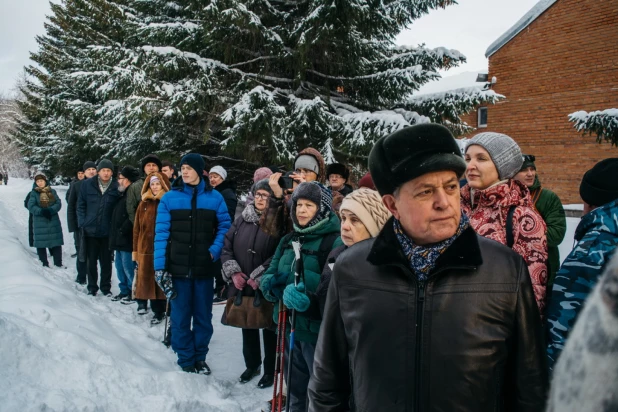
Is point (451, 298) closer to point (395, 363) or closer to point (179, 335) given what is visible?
point (395, 363)

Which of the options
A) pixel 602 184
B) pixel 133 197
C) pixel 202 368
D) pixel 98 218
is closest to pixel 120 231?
pixel 133 197

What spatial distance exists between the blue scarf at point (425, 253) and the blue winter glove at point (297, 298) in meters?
1.73

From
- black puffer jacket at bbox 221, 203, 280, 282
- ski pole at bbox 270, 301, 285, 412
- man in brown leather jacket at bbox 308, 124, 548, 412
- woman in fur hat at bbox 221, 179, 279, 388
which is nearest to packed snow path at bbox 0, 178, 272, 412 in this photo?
woman in fur hat at bbox 221, 179, 279, 388

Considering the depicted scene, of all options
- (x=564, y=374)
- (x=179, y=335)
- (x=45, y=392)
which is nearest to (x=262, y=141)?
(x=179, y=335)

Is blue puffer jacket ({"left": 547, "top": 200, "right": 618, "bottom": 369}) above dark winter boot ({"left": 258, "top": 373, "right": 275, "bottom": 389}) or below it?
above

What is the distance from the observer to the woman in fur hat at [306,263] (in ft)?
10.7

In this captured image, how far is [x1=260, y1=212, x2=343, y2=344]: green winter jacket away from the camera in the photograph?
3.26m

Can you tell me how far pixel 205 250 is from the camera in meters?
4.51

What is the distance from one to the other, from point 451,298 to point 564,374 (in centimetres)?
87

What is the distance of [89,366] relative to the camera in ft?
11.1

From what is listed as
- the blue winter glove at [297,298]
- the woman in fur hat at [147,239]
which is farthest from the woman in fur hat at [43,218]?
the blue winter glove at [297,298]

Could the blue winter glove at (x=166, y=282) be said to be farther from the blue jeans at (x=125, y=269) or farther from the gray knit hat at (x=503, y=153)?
the gray knit hat at (x=503, y=153)

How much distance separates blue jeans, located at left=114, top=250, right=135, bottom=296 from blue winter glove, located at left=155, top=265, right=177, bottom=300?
285cm

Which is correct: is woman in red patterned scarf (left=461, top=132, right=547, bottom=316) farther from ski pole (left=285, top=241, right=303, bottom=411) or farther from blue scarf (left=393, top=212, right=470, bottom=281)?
ski pole (left=285, top=241, right=303, bottom=411)
